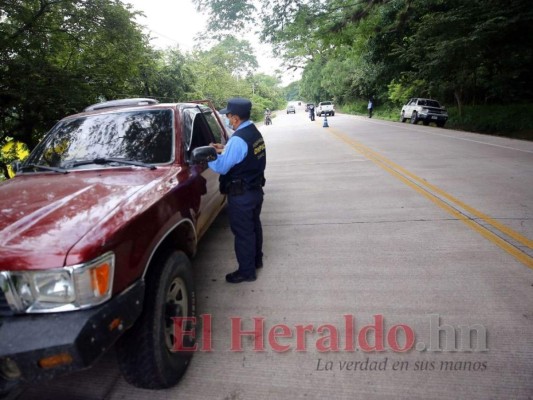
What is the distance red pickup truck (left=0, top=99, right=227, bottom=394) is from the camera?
1.63m

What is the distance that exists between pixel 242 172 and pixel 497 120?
658 inches

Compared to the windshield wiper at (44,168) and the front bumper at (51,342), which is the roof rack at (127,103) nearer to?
the windshield wiper at (44,168)

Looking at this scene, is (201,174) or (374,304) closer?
(374,304)

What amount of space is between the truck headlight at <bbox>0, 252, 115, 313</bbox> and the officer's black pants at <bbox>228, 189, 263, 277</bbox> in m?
1.59

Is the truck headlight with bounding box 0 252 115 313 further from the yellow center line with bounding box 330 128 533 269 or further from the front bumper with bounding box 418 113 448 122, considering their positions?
the front bumper with bounding box 418 113 448 122

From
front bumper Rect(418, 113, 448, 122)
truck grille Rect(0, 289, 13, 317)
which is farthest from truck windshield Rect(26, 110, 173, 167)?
front bumper Rect(418, 113, 448, 122)

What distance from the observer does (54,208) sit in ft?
7.08

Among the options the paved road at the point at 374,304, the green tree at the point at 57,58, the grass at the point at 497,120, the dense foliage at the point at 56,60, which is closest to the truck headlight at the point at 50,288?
A: the paved road at the point at 374,304

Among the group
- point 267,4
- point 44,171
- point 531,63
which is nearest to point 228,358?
point 44,171

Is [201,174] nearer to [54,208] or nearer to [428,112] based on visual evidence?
[54,208]

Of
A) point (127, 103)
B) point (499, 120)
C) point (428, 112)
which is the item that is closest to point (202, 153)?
point (127, 103)

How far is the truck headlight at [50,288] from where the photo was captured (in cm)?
169

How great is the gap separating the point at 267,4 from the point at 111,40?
1001cm

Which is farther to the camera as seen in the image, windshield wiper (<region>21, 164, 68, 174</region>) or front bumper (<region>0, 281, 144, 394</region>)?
windshield wiper (<region>21, 164, 68, 174</region>)
